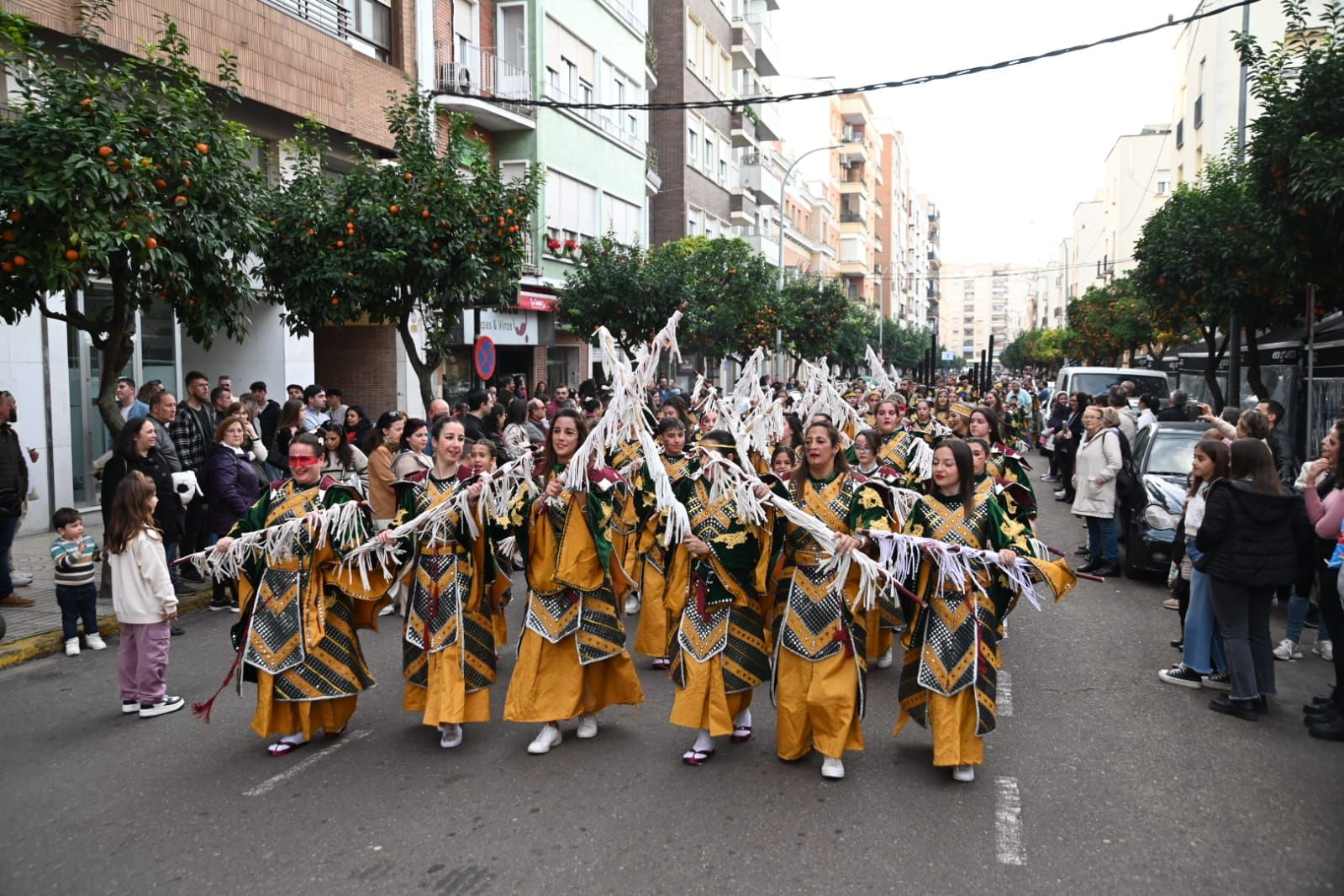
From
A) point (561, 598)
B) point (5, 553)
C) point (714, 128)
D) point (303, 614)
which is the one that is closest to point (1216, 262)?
point (561, 598)

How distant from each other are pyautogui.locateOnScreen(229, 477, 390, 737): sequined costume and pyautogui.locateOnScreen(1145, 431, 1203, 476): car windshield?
8187 mm

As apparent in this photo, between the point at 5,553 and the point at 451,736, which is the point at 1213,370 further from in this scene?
the point at 5,553

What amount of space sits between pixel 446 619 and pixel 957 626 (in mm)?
2607

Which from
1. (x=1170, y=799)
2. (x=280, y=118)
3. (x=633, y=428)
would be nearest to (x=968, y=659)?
(x=1170, y=799)

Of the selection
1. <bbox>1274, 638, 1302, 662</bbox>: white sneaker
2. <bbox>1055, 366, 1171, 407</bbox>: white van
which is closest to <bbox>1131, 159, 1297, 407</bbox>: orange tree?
<bbox>1055, 366, 1171, 407</bbox>: white van

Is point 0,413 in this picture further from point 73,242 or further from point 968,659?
point 968,659

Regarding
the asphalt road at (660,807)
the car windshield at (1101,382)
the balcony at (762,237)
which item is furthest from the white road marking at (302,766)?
the balcony at (762,237)

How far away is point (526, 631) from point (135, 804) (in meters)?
2.00

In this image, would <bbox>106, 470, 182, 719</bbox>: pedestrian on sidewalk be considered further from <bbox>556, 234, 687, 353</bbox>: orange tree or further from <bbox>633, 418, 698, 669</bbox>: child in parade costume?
<bbox>556, 234, 687, 353</bbox>: orange tree

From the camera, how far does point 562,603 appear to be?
5.89 m

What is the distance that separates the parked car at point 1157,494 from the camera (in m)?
10.2

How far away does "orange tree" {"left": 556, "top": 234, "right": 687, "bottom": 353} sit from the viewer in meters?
22.4

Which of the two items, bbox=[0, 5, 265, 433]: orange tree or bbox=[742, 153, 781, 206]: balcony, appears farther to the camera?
bbox=[742, 153, 781, 206]: balcony

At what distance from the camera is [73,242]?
795cm
